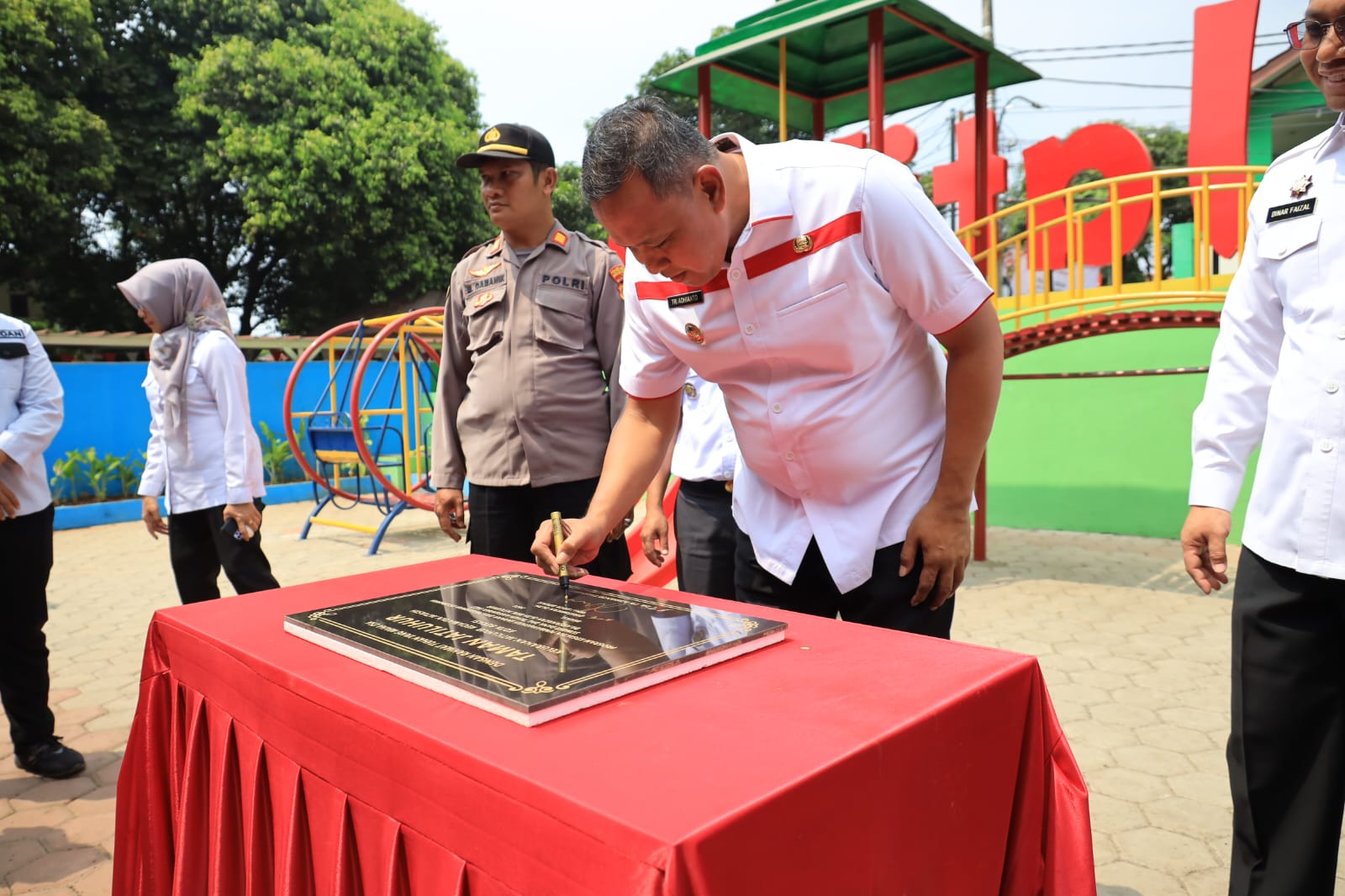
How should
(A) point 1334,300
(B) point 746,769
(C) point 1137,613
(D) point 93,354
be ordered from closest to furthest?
(B) point 746,769 → (A) point 1334,300 → (C) point 1137,613 → (D) point 93,354

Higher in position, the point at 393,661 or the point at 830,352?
the point at 830,352

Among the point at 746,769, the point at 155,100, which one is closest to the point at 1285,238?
the point at 746,769

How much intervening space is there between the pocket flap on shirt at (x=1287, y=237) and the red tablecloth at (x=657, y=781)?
771mm

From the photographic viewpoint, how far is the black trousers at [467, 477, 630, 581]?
2609 millimetres

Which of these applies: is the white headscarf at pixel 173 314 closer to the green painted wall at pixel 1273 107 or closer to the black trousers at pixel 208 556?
the black trousers at pixel 208 556

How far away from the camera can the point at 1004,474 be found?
8.05m

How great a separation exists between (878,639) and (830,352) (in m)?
0.44

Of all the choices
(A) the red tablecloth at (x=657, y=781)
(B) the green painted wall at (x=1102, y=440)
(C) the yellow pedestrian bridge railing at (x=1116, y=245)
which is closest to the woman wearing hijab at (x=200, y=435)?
(A) the red tablecloth at (x=657, y=781)

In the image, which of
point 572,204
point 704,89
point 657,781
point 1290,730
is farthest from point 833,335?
point 572,204

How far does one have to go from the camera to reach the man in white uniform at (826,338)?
1.36m

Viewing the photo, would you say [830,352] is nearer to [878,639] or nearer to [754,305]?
[754,305]

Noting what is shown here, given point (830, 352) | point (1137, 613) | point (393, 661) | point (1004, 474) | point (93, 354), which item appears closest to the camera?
point (393, 661)

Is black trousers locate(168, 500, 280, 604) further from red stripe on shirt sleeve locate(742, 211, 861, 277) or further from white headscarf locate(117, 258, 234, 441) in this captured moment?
red stripe on shirt sleeve locate(742, 211, 861, 277)

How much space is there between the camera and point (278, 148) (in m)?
16.9
